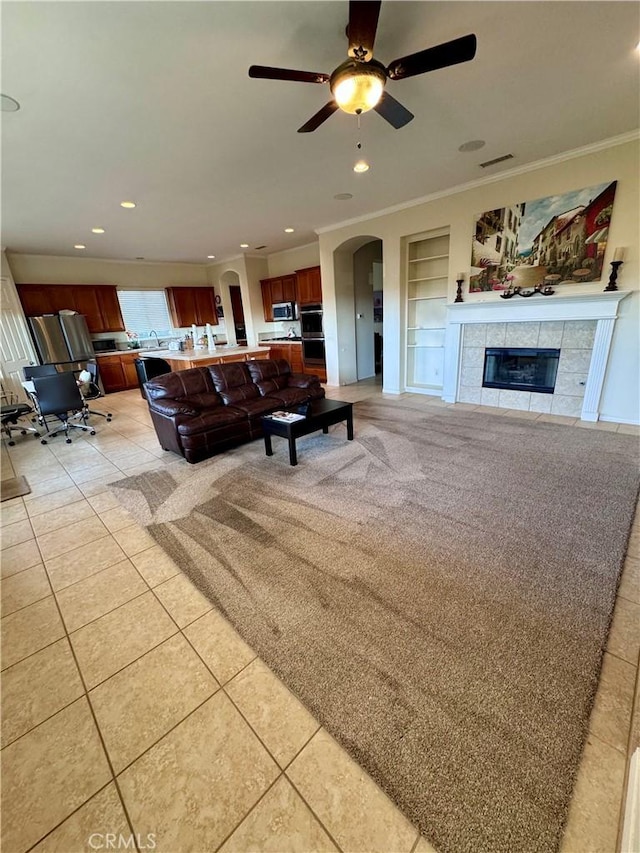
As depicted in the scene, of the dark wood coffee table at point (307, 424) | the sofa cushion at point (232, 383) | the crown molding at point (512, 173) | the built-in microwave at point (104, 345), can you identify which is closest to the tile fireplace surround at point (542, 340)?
the crown molding at point (512, 173)

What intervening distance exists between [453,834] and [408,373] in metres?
5.65

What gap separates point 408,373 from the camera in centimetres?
605

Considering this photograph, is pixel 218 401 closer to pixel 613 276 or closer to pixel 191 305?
pixel 613 276

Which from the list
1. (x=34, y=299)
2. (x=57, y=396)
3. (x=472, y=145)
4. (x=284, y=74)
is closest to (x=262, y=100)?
(x=284, y=74)

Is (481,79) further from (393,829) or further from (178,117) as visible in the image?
(393,829)

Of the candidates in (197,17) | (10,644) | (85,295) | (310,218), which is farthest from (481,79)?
(85,295)

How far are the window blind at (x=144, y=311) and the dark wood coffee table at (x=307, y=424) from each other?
258 inches

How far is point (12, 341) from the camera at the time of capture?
606 centimetres

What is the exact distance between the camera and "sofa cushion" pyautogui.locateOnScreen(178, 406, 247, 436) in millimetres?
3436

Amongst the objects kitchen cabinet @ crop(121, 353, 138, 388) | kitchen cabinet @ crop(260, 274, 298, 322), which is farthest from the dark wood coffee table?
kitchen cabinet @ crop(121, 353, 138, 388)

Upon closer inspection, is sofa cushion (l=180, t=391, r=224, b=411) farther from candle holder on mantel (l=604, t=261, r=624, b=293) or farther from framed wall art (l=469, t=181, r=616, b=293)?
candle holder on mantel (l=604, t=261, r=624, b=293)

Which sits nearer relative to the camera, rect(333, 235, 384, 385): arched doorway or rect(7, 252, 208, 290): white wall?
rect(333, 235, 384, 385): arched doorway

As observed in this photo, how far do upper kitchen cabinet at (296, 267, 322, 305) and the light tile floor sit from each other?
5999 mm

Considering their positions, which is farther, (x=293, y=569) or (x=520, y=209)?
(x=520, y=209)
